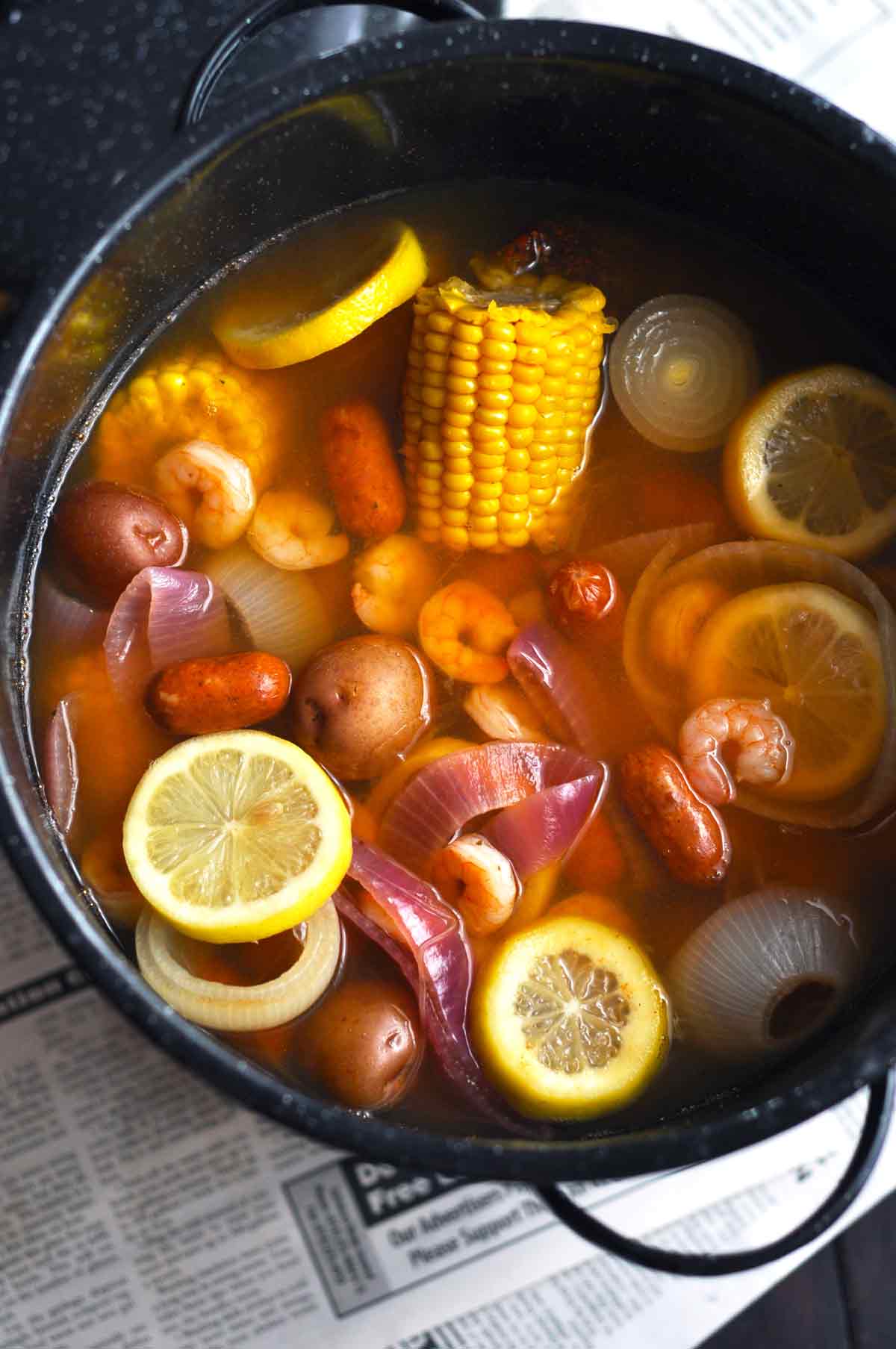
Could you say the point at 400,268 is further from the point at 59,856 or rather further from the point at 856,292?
the point at 59,856

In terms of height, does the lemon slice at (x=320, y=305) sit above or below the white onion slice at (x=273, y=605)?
above

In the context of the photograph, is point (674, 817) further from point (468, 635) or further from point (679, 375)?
point (679, 375)

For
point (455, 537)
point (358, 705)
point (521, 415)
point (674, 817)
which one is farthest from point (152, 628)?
point (674, 817)

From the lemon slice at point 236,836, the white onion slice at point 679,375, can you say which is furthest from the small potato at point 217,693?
the white onion slice at point 679,375

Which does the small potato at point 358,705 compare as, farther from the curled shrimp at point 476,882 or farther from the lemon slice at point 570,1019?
the lemon slice at point 570,1019

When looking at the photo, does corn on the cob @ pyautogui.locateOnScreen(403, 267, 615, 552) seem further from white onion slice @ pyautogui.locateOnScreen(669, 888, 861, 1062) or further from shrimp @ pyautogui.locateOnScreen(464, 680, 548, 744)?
white onion slice @ pyautogui.locateOnScreen(669, 888, 861, 1062)

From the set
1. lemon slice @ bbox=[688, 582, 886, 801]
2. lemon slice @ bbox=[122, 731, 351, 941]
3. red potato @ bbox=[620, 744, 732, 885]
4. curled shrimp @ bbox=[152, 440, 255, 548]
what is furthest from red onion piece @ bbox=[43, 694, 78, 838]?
lemon slice @ bbox=[688, 582, 886, 801]
